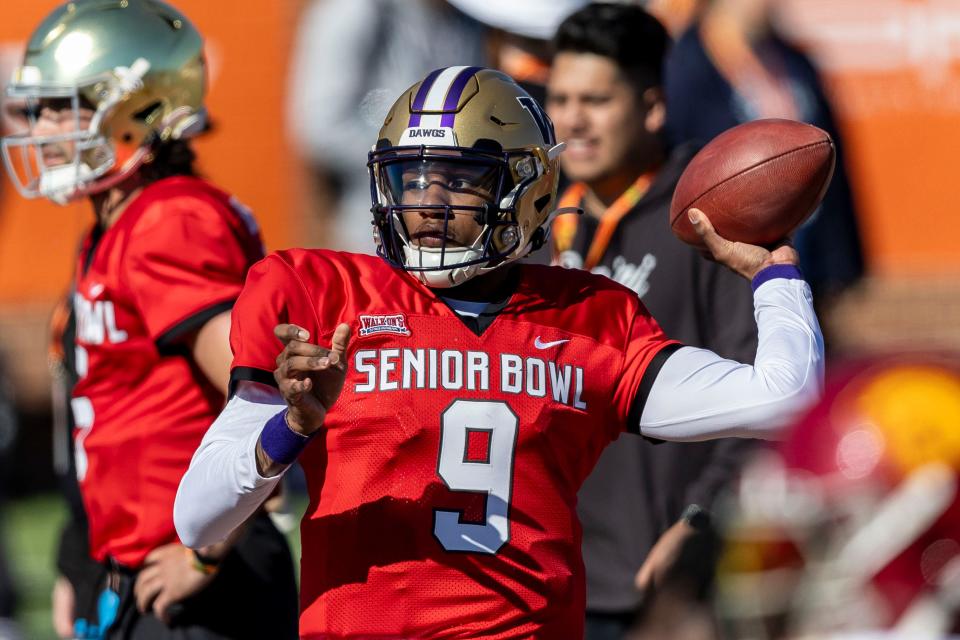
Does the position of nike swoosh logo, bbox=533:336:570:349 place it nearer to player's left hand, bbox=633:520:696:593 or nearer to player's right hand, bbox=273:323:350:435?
player's right hand, bbox=273:323:350:435

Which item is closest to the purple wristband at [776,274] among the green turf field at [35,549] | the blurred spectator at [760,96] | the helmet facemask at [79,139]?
the helmet facemask at [79,139]

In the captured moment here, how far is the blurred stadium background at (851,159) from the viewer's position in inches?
463

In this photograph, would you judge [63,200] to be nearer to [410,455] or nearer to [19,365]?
[410,455]

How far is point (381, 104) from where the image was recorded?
1012 centimetres

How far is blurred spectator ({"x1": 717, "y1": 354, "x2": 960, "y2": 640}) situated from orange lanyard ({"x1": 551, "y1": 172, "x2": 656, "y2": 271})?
2255mm

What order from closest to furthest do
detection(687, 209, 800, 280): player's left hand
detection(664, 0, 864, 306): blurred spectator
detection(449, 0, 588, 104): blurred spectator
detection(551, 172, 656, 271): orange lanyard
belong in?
detection(687, 209, 800, 280): player's left hand, detection(551, 172, 656, 271): orange lanyard, detection(449, 0, 588, 104): blurred spectator, detection(664, 0, 864, 306): blurred spectator

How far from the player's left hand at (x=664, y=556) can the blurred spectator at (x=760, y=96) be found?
198 cm

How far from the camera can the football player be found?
3975mm

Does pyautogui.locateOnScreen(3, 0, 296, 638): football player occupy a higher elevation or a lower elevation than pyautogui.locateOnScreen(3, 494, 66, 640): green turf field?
higher

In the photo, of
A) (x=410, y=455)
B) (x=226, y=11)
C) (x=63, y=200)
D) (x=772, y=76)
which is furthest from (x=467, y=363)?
(x=226, y=11)

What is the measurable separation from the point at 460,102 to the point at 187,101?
135 cm

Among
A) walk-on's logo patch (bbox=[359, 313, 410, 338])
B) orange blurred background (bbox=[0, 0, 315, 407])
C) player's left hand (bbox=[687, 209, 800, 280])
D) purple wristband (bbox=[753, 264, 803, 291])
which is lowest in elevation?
orange blurred background (bbox=[0, 0, 315, 407])

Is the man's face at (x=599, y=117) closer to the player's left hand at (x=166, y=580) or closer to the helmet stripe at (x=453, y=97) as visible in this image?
the helmet stripe at (x=453, y=97)

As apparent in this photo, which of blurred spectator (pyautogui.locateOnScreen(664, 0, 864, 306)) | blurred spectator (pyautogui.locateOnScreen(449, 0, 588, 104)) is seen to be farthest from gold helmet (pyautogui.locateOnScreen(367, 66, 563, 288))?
blurred spectator (pyautogui.locateOnScreen(664, 0, 864, 306))
